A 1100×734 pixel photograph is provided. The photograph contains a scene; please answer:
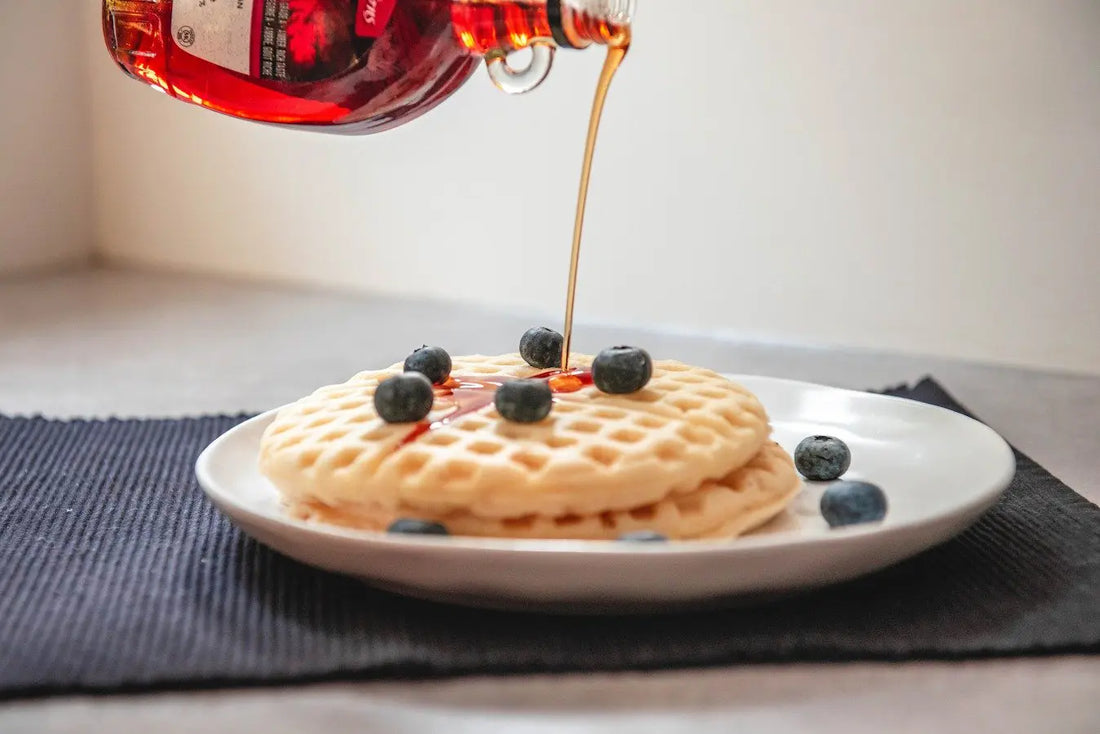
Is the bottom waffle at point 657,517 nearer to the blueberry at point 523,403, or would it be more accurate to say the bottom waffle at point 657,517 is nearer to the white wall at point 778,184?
the blueberry at point 523,403

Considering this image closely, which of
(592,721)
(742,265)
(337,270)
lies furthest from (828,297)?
(592,721)

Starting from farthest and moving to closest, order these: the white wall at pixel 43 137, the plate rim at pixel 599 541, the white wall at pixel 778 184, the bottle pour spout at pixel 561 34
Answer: the white wall at pixel 43 137 < the white wall at pixel 778 184 < the bottle pour spout at pixel 561 34 < the plate rim at pixel 599 541

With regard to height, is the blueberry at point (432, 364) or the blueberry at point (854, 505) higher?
the blueberry at point (432, 364)

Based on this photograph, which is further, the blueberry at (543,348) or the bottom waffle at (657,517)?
the blueberry at (543,348)

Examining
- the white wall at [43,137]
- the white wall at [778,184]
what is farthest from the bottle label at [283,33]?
the white wall at [43,137]

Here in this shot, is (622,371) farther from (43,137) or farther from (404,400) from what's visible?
(43,137)

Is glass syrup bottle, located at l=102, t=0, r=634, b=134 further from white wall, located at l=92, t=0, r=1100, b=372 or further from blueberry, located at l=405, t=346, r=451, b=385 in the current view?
white wall, located at l=92, t=0, r=1100, b=372

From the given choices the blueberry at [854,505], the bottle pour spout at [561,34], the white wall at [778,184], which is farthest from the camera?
the white wall at [778,184]
